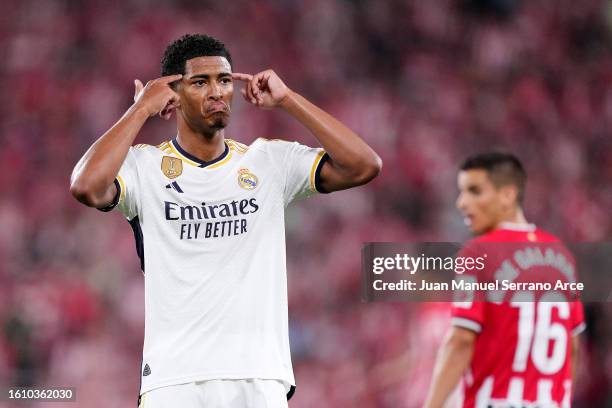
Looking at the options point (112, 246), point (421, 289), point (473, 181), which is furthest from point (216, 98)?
point (112, 246)

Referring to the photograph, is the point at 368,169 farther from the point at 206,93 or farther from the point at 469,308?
the point at 469,308

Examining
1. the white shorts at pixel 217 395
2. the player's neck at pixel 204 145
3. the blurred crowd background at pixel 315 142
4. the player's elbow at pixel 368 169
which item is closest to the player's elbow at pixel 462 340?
the player's elbow at pixel 368 169

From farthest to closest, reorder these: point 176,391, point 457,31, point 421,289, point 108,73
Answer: point 457,31 → point 108,73 → point 421,289 → point 176,391

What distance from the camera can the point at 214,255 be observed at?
3379 mm

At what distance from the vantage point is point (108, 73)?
10383mm

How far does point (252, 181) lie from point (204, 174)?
169 millimetres

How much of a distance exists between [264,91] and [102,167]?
643mm

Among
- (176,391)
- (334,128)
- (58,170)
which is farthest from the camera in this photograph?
(58,170)

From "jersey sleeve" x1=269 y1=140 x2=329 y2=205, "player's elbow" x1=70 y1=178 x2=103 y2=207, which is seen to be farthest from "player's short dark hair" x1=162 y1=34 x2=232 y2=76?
"player's elbow" x1=70 y1=178 x2=103 y2=207

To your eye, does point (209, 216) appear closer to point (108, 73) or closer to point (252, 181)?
point (252, 181)

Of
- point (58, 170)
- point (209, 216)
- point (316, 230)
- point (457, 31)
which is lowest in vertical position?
point (209, 216)

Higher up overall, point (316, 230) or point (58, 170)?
point (58, 170)

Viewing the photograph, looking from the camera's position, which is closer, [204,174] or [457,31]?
[204,174]

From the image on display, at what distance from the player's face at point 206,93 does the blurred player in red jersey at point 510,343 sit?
4.34ft
